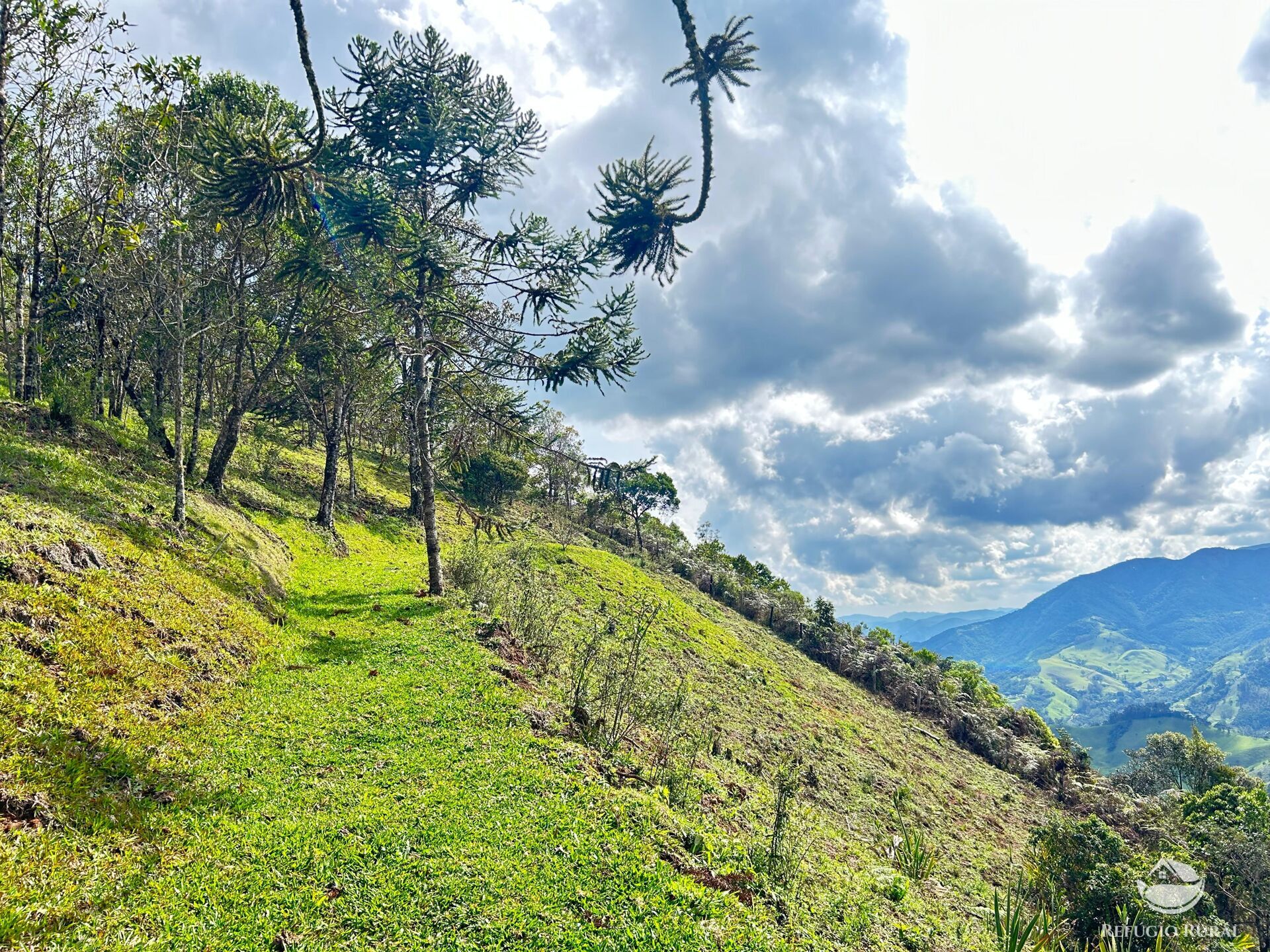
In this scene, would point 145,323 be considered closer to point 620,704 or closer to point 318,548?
point 318,548

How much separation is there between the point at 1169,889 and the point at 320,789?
78.5ft

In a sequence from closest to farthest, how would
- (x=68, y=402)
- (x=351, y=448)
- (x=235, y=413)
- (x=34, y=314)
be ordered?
(x=68, y=402) < (x=235, y=413) < (x=34, y=314) < (x=351, y=448)

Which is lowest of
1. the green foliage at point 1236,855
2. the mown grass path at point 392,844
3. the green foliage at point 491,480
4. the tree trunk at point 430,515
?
the green foliage at point 1236,855

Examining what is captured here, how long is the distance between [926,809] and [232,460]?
3772 cm

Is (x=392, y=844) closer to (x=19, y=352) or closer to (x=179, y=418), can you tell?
(x=179, y=418)

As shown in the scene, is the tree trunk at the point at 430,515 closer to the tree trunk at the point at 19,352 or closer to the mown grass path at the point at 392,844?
the mown grass path at the point at 392,844

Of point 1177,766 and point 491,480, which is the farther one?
point 1177,766

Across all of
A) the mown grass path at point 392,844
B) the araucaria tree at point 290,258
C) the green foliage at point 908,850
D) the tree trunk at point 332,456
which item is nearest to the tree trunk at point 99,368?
the araucaria tree at point 290,258

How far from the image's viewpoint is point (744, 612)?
185ft

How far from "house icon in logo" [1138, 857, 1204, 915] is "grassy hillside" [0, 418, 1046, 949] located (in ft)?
12.9

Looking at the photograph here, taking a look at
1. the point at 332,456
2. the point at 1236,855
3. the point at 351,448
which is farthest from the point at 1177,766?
A: the point at 351,448

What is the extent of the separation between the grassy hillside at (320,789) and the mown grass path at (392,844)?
0.03 metres

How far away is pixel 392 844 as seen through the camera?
7004 mm

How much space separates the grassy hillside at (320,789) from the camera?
18.9 feet
